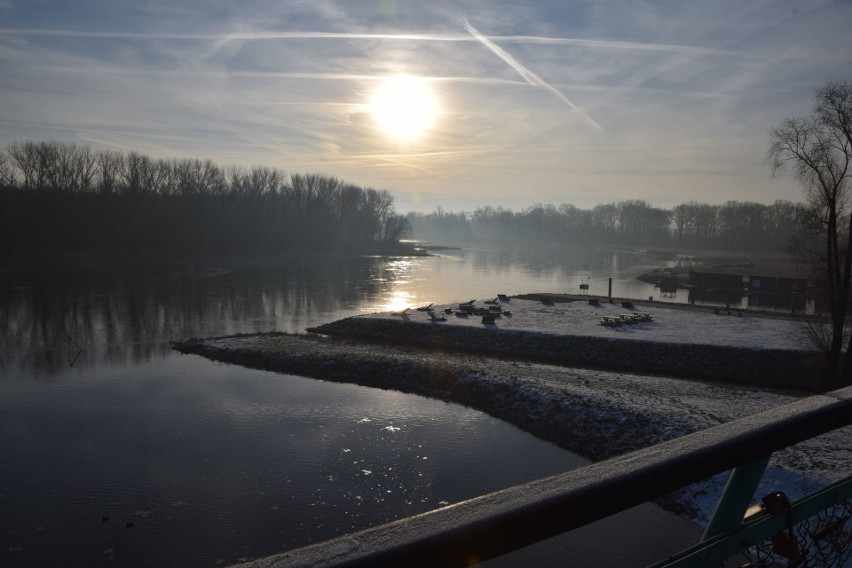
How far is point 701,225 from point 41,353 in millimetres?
184864

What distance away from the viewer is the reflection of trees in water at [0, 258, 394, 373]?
3012 cm

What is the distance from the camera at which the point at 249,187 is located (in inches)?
4872

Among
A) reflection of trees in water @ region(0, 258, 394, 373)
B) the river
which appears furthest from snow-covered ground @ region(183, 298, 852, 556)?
reflection of trees in water @ region(0, 258, 394, 373)

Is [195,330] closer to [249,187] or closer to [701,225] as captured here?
[249,187]

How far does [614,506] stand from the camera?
1.66 m

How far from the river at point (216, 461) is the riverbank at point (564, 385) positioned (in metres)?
1.14

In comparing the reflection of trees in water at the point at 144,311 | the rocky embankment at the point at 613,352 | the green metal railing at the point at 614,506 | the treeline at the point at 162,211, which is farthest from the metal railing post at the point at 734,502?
the treeline at the point at 162,211

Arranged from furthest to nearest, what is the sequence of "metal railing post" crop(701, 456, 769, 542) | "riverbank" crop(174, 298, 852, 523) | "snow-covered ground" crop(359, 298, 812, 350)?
"snow-covered ground" crop(359, 298, 812, 350) < "riverbank" crop(174, 298, 852, 523) < "metal railing post" crop(701, 456, 769, 542)

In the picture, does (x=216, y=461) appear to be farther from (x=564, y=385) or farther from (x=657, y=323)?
(x=657, y=323)

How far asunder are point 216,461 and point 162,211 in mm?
81091

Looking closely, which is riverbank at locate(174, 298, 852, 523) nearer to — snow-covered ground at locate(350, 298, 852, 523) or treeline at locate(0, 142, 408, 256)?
snow-covered ground at locate(350, 298, 852, 523)

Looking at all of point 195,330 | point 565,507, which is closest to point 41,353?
point 195,330

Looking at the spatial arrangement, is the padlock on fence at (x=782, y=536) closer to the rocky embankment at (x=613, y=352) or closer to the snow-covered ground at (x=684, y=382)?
the snow-covered ground at (x=684, y=382)

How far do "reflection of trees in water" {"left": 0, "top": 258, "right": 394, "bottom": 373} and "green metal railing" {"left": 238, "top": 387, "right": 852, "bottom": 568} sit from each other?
94.3 feet
